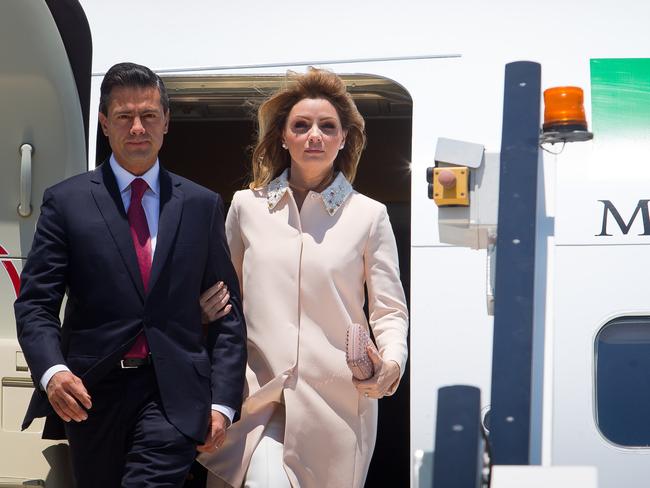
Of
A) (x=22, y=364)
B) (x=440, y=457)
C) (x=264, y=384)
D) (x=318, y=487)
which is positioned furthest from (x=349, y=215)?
(x=22, y=364)

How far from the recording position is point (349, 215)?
352 centimetres

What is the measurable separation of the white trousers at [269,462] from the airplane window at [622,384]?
1.20m

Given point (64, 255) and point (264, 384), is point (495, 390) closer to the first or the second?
point (264, 384)

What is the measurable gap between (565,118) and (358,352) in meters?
0.84

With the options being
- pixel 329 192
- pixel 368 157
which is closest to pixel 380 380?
pixel 329 192

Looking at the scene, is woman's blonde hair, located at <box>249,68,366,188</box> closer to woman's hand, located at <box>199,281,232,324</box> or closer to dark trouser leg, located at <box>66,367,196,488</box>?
woman's hand, located at <box>199,281,232,324</box>

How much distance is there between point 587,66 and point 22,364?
97.8 inches

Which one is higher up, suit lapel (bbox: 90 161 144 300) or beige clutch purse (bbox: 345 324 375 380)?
suit lapel (bbox: 90 161 144 300)

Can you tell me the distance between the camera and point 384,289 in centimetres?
346

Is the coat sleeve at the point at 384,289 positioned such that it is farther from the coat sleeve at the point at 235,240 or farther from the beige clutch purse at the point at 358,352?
the coat sleeve at the point at 235,240

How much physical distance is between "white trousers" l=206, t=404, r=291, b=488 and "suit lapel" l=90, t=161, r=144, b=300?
605 mm

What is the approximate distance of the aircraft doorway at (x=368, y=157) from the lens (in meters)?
5.36

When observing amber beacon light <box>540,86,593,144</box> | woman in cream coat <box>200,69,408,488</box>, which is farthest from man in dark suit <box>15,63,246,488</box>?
amber beacon light <box>540,86,593,144</box>

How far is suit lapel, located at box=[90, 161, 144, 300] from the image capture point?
3.22 m
